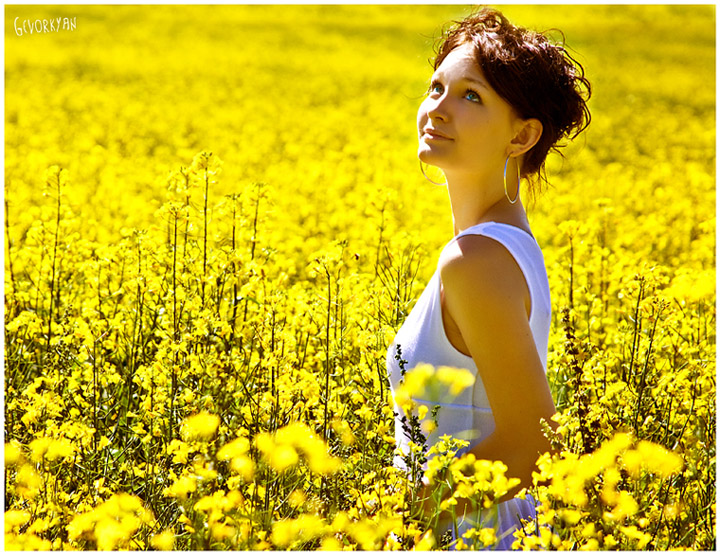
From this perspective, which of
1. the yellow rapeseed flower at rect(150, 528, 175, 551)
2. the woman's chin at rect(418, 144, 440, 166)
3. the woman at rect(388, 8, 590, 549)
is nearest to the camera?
the woman at rect(388, 8, 590, 549)

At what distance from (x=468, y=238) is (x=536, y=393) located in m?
0.37

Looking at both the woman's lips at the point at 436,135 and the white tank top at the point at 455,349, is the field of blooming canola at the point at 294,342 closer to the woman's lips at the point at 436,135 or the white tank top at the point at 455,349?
the white tank top at the point at 455,349

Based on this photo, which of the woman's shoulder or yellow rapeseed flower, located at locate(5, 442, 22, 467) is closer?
the woman's shoulder

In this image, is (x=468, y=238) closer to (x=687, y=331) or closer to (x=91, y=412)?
(x=91, y=412)

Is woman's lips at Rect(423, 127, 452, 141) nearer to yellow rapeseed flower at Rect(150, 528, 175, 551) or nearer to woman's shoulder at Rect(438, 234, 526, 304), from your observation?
woman's shoulder at Rect(438, 234, 526, 304)

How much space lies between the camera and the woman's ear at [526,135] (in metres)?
2.34

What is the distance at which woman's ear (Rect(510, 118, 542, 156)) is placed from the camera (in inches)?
92.2

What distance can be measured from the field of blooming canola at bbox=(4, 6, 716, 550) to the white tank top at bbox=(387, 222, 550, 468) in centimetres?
8

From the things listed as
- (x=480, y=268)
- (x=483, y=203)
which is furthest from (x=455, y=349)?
(x=483, y=203)

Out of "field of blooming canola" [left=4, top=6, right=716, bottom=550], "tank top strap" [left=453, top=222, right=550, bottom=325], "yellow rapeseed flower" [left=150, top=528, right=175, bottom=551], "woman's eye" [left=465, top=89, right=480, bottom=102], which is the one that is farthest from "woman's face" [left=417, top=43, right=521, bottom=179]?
"yellow rapeseed flower" [left=150, top=528, right=175, bottom=551]

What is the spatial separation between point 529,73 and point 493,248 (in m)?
0.55

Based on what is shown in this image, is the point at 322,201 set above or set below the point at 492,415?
above

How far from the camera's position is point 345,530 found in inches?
79.3

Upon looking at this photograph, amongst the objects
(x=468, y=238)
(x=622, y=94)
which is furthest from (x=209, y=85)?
(x=468, y=238)
